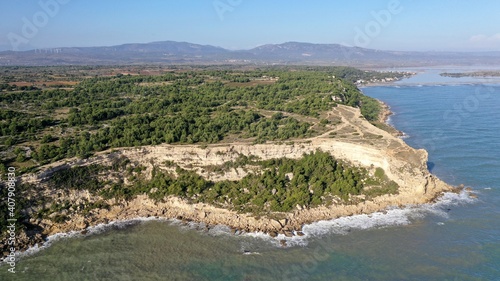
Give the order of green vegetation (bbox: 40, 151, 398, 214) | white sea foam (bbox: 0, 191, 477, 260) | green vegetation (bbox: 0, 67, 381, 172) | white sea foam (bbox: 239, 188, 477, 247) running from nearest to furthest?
1. white sea foam (bbox: 0, 191, 477, 260)
2. white sea foam (bbox: 239, 188, 477, 247)
3. green vegetation (bbox: 40, 151, 398, 214)
4. green vegetation (bbox: 0, 67, 381, 172)

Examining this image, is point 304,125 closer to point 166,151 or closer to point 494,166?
point 166,151

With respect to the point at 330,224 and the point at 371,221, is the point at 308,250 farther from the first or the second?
the point at 371,221

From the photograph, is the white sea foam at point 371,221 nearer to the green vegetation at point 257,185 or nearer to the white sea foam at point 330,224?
the white sea foam at point 330,224

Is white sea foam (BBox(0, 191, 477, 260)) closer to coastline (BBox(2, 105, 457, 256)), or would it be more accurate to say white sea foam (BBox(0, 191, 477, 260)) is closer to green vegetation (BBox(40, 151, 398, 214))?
coastline (BBox(2, 105, 457, 256))

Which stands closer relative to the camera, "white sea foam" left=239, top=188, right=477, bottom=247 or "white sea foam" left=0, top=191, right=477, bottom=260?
"white sea foam" left=0, top=191, right=477, bottom=260

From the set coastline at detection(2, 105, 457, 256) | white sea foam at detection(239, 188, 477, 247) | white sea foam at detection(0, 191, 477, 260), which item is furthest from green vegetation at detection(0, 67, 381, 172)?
white sea foam at detection(239, 188, 477, 247)

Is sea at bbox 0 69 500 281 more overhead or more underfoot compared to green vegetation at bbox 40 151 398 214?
more underfoot

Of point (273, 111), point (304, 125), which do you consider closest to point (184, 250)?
point (304, 125)
